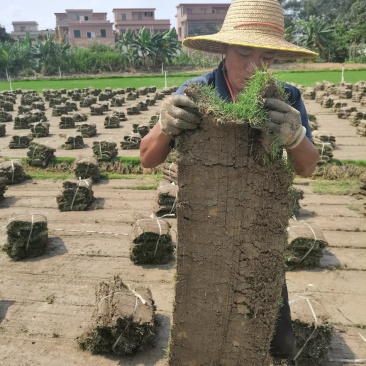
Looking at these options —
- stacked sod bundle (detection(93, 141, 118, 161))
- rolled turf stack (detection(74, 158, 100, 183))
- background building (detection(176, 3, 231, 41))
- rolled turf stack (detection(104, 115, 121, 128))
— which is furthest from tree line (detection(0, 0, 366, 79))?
rolled turf stack (detection(74, 158, 100, 183))

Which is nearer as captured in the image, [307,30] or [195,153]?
[195,153]

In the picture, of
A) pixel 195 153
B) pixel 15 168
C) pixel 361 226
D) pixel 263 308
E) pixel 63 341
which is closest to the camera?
pixel 195 153

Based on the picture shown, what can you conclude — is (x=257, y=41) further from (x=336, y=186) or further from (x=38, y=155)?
(x=38, y=155)

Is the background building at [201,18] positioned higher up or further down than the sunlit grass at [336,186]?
higher up

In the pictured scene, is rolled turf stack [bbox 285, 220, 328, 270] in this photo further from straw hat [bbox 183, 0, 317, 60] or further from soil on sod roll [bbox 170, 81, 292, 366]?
straw hat [bbox 183, 0, 317, 60]

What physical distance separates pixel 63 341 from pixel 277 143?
332 cm

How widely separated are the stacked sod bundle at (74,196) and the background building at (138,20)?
198 feet

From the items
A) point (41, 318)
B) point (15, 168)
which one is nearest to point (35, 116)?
point (15, 168)

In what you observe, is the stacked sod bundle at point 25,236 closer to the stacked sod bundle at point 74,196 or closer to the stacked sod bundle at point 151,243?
the stacked sod bundle at point 151,243

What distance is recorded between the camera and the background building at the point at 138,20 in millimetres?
63562

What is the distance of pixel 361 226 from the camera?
694 centimetres

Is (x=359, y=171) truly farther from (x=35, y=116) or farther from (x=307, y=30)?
(x=307, y=30)

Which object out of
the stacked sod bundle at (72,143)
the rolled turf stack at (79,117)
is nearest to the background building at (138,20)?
the rolled turf stack at (79,117)

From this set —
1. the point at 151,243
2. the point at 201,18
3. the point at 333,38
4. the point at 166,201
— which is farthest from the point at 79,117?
the point at 201,18
